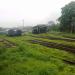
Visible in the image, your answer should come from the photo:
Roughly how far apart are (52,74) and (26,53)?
692 centimetres

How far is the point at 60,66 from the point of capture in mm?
13367

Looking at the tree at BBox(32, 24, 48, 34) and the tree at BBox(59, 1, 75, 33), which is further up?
the tree at BBox(59, 1, 75, 33)

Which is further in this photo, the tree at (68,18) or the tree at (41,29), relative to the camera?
the tree at (41,29)

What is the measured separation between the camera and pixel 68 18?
1989 inches

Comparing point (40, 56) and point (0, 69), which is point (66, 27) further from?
point (0, 69)

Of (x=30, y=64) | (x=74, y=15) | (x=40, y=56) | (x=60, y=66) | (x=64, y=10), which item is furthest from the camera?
(x=64, y=10)

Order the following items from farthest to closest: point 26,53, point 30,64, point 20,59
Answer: point 26,53
point 20,59
point 30,64

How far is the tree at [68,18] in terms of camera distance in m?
49.7

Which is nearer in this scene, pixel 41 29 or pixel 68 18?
pixel 68 18

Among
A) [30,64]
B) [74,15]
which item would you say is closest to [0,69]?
[30,64]

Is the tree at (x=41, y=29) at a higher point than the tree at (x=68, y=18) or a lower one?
lower

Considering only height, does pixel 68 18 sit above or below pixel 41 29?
above

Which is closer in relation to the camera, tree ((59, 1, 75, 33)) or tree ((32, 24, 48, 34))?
tree ((59, 1, 75, 33))

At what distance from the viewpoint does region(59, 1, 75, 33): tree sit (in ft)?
163
